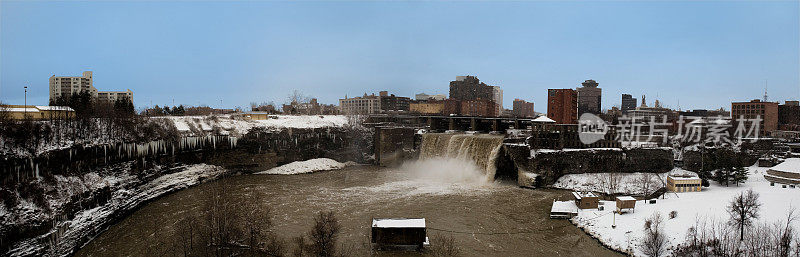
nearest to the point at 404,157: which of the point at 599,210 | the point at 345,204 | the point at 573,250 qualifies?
the point at 345,204

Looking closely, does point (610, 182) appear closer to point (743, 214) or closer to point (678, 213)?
point (678, 213)

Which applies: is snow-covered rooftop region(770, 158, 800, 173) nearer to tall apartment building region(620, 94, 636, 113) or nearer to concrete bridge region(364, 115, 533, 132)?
concrete bridge region(364, 115, 533, 132)

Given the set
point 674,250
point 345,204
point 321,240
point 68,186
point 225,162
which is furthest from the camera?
point 225,162

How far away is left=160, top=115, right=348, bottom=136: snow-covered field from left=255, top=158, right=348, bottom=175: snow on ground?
247 inches

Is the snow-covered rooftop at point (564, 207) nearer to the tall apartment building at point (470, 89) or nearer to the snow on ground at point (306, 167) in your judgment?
the snow on ground at point (306, 167)

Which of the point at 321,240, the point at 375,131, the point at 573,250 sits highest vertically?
the point at 375,131

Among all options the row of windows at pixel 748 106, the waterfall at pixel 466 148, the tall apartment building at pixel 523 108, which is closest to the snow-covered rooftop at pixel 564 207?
the waterfall at pixel 466 148

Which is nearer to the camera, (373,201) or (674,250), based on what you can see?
(674,250)

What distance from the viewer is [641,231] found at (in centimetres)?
2250

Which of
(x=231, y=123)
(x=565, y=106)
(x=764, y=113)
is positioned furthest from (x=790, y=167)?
(x=231, y=123)

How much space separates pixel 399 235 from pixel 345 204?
1065 centimetres

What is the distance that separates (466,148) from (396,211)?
16.3 metres

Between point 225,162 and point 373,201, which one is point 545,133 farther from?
point 225,162

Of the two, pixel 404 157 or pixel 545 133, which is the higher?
A: pixel 545 133
